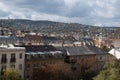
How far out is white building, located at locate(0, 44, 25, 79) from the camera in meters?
65.6

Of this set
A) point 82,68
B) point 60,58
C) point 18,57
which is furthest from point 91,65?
point 18,57

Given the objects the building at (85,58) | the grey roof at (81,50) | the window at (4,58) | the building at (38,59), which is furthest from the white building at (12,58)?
the grey roof at (81,50)

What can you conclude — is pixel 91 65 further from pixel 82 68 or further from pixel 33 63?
pixel 33 63

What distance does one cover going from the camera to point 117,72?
5169 cm

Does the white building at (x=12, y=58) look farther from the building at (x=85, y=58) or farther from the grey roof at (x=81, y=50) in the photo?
the grey roof at (x=81, y=50)

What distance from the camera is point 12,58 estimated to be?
222 feet

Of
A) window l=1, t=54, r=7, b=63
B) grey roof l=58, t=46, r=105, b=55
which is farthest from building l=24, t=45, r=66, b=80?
window l=1, t=54, r=7, b=63

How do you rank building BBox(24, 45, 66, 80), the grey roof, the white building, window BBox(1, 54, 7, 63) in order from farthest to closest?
the grey roof
building BBox(24, 45, 66, 80)
the white building
window BBox(1, 54, 7, 63)

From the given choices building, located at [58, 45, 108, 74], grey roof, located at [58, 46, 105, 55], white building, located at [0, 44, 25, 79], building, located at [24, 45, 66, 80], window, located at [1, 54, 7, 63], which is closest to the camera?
window, located at [1, 54, 7, 63]

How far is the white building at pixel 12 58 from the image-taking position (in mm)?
65625

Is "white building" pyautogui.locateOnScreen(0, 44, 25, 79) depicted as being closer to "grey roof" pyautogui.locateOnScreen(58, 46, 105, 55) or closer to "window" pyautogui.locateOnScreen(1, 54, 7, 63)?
"window" pyautogui.locateOnScreen(1, 54, 7, 63)

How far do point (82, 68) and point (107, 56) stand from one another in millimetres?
15226

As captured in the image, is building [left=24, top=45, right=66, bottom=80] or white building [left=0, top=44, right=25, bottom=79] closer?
white building [left=0, top=44, right=25, bottom=79]

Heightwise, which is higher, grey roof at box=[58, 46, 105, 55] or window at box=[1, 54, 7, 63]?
window at box=[1, 54, 7, 63]
